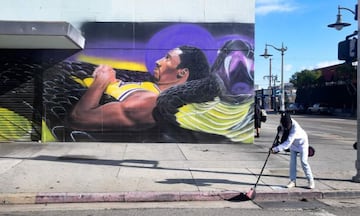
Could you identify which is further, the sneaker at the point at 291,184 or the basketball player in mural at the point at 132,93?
the basketball player in mural at the point at 132,93

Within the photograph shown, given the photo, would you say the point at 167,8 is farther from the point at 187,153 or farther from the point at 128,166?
the point at 128,166

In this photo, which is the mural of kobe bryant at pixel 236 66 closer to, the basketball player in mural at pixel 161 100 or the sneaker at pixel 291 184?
the basketball player in mural at pixel 161 100

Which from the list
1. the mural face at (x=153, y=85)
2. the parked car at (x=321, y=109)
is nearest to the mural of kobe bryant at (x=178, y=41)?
the mural face at (x=153, y=85)

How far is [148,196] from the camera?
8344mm

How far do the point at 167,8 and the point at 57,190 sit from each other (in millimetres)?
9018

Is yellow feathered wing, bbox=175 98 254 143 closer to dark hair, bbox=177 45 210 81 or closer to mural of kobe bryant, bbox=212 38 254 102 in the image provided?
mural of kobe bryant, bbox=212 38 254 102

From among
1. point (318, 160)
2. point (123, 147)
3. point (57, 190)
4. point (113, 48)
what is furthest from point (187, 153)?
point (57, 190)

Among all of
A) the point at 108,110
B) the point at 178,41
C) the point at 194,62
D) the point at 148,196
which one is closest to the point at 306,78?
the point at 194,62

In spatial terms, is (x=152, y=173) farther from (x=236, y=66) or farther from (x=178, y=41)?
(x=236, y=66)

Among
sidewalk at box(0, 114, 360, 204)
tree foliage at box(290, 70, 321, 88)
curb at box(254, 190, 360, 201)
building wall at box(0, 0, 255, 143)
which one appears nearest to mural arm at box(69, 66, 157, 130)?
building wall at box(0, 0, 255, 143)

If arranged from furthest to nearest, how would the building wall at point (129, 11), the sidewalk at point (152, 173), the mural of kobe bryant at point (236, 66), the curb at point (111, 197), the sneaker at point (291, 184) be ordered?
the mural of kobe bryant at point (236, 66), the building wall at point (129, 11), the sneaker at point (291, 184), the sidewalk at point (152, 173), the curb at point (111, 197)

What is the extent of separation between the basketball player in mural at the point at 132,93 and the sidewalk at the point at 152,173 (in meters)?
1.09

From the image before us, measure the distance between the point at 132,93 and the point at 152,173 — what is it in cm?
607

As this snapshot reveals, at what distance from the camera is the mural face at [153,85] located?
1588 cm
